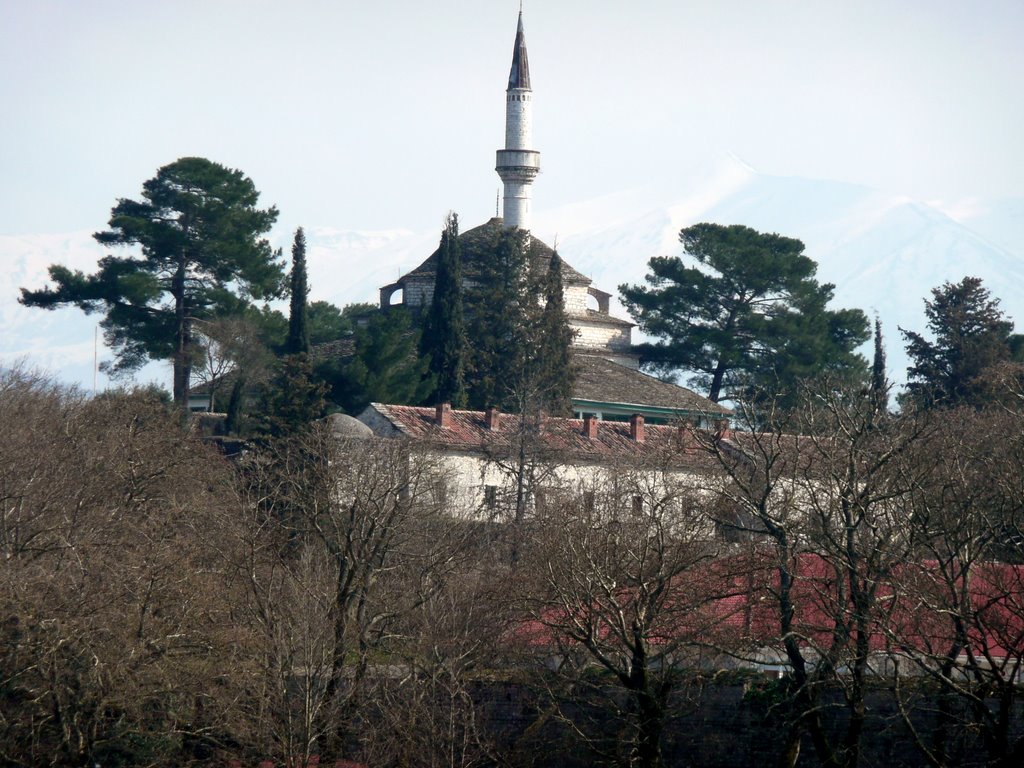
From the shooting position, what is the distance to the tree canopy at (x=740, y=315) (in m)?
39.5

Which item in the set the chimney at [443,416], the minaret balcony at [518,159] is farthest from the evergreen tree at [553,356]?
the minaret balcony at [518,159]

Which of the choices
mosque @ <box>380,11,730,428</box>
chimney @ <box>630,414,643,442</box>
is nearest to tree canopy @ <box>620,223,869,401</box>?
mosque @ <box>380,11,730,428</box>

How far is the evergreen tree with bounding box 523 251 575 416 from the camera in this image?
33.9m

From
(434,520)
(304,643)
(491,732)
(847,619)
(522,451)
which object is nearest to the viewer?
(847,619)

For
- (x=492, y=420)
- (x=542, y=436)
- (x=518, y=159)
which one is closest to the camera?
(x=542, y=436)

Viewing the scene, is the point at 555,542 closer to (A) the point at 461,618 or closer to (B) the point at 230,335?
(A) the point at 461,618

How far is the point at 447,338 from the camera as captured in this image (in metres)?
34.2

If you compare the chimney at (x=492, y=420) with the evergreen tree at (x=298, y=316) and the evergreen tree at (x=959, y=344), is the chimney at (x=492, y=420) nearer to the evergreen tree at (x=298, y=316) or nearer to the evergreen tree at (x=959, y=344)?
the evergreen tree at (x=298, y=316)

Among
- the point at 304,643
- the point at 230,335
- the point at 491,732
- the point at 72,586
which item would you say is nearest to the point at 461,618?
the point at 491,732

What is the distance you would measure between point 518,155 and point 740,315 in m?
7.61

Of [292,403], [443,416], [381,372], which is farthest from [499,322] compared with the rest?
[292,403]

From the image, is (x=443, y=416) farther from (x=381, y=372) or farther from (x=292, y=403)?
(x=381, y=372)

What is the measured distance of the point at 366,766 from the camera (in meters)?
18.1

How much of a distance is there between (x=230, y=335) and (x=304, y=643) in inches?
787
